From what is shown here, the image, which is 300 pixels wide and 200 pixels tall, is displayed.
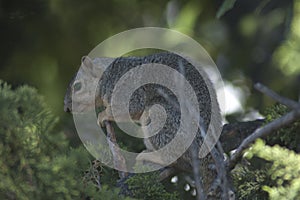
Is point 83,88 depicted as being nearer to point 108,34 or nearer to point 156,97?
point 108,34

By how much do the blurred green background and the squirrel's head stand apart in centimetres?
8

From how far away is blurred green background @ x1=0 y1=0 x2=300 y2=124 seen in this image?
4227 millimetres

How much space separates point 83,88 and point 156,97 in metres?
0.61

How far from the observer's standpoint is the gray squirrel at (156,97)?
3.49m

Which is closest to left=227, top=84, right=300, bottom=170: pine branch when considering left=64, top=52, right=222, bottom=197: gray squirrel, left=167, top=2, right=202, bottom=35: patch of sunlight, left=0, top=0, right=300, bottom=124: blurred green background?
left=64, top=52, right=222, bottom=197: gray squirrel

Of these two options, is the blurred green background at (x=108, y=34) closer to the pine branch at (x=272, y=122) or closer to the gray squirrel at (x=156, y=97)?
the gray squirrel at (x=156, y=97)

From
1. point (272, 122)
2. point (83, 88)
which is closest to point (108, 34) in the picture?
point (83, 88)

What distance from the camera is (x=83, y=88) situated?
427 centimetres

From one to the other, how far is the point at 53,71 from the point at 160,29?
2.08ft

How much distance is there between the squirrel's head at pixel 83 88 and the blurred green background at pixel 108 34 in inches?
3.0

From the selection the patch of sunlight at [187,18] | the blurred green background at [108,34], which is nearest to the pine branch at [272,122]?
the blurred green background at [108,34]

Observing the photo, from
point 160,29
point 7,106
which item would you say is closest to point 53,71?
point 160,29

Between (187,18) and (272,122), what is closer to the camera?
(272,122)

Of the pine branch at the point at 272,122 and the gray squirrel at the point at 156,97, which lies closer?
the pine branch at the point at 272,122
